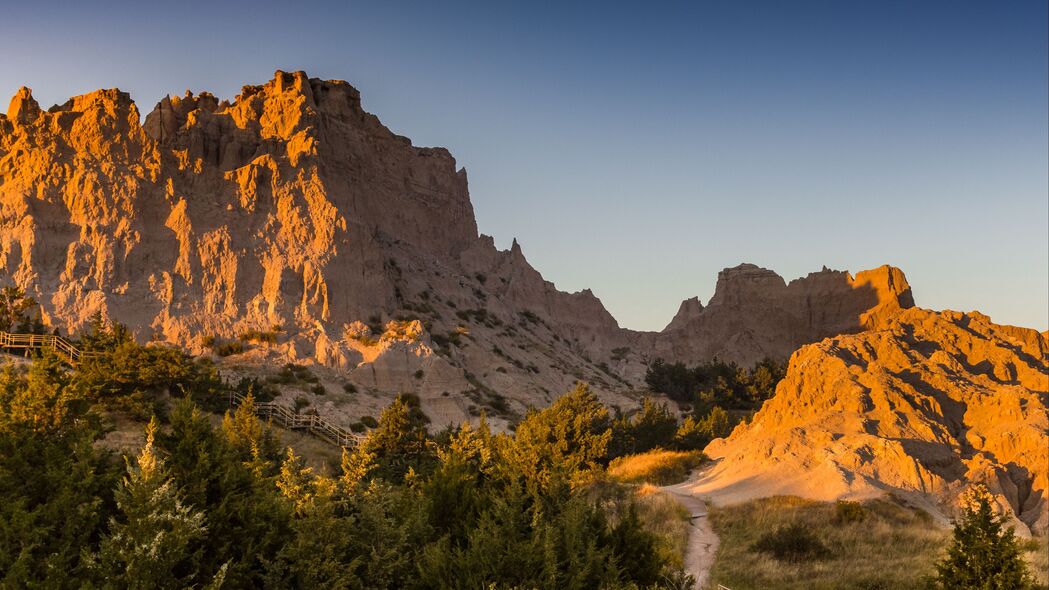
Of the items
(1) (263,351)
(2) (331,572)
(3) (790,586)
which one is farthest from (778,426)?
(1) (263,351)

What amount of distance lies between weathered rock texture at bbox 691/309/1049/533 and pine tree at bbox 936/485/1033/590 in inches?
522

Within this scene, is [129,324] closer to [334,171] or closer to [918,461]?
[334,171]

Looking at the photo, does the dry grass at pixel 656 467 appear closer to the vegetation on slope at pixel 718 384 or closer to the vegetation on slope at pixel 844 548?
the vegetation on slope at pixel 844 548

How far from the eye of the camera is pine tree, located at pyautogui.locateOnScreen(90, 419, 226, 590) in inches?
376

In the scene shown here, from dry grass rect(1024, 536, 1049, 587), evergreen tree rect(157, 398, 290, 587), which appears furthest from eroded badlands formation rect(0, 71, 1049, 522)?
evergreen tree rect(157, 398, 290, 587)

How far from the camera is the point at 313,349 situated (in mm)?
50969

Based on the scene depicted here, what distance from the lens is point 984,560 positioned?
13305 mm

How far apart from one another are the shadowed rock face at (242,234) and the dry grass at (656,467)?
18.2 m

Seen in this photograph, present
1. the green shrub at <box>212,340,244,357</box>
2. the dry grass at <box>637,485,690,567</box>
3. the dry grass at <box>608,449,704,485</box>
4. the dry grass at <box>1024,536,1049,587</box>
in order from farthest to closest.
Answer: the green shrub at <box>212,340,244,357</box>, the dry grass at <box>608,449,704,485</box>, the dry grass at <box>637,485,690,567</box>, the dry grass at <box>1024,536,1049,587</box>

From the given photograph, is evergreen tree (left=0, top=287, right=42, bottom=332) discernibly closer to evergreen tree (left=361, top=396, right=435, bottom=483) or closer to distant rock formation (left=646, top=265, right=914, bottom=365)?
evergreen tree (left=361, top=396, right=435, bottom=483)

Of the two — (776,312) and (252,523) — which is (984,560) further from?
(776,312)

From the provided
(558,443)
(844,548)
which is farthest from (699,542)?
(558,443)

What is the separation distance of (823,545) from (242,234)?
4675 centimetres

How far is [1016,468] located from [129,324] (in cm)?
5019
